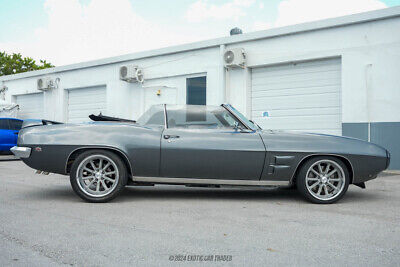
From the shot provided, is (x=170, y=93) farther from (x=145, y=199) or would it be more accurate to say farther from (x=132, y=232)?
(x=132, y=232)

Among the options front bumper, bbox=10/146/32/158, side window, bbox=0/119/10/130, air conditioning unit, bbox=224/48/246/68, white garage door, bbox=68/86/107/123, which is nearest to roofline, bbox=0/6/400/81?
air conditioning unit, bbox=224/48/246/68

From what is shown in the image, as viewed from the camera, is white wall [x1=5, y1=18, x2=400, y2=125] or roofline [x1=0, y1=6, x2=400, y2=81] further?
roofline [x1=0, y1=6, x2=400, y2=81]

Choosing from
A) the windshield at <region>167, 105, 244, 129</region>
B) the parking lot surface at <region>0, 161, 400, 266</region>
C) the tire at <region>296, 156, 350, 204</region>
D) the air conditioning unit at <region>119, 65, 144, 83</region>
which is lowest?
the parking lot surface at <region>0, 161, 400, 266</region>

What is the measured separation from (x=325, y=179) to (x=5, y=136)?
11.9 metres

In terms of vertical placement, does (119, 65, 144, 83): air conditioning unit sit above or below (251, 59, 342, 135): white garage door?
above

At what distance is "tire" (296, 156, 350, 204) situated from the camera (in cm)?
508

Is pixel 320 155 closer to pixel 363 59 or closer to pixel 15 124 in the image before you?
pixel 363 59

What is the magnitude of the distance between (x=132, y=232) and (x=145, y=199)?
5.94 feet

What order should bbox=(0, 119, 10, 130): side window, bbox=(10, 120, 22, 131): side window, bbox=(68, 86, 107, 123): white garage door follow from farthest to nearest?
bbox=(68, 86, 107, 123): white garage door < bbox=(10, 120, 22, 131): side window < bbox=(0, 119, 10, 130): side window

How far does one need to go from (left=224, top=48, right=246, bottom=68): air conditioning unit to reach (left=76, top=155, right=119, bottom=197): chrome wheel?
7921 mm

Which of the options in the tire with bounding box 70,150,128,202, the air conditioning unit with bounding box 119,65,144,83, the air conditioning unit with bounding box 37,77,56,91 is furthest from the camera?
the air conditioning unit with bounding box 37,77,56,91

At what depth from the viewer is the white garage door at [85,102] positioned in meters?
16.6

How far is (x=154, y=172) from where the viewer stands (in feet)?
16.8

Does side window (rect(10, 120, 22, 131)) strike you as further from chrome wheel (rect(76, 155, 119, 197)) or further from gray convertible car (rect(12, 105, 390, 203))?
chrome wheel (rect(76, 155, 119, 197))
